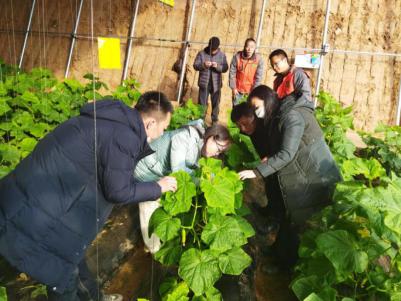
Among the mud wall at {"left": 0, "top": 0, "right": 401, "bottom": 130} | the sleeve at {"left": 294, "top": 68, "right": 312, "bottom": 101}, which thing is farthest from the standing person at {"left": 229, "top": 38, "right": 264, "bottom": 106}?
the sleeve at {"left": 294, "top": 68, "right": 312, "bottom": 101}

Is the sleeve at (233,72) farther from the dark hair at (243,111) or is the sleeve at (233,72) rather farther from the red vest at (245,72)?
the dark hair at (243,111)

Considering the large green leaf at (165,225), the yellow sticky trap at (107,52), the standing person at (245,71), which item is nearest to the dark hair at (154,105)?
the large green leaf at (165,225)

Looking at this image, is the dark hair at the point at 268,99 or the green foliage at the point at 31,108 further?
the green foliage at the point at 31,108

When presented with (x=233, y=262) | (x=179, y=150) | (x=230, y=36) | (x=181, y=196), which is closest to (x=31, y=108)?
(x=179, y=150)

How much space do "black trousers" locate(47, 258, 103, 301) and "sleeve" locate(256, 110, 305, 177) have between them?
1325 millimetres

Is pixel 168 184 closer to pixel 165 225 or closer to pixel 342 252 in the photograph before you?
pixel 165 225

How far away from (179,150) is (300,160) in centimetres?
87

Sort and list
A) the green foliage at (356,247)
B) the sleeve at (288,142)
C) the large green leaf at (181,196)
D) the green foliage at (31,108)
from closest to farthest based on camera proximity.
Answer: the green foliage at (356,247) < the large green leaf at (181,196) < the sleeve at (288,142) < the green foliage at (31,108)

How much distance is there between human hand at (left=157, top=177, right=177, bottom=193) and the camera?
6.10ft

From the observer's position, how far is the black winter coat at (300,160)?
2.25 metres

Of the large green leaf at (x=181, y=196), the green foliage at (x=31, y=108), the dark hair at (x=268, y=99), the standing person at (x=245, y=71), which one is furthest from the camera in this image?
the standing person at (x=245, y=71)

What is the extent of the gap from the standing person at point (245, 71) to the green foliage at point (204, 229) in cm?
353

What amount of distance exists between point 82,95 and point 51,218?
3.86m

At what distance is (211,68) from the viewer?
222 inches
